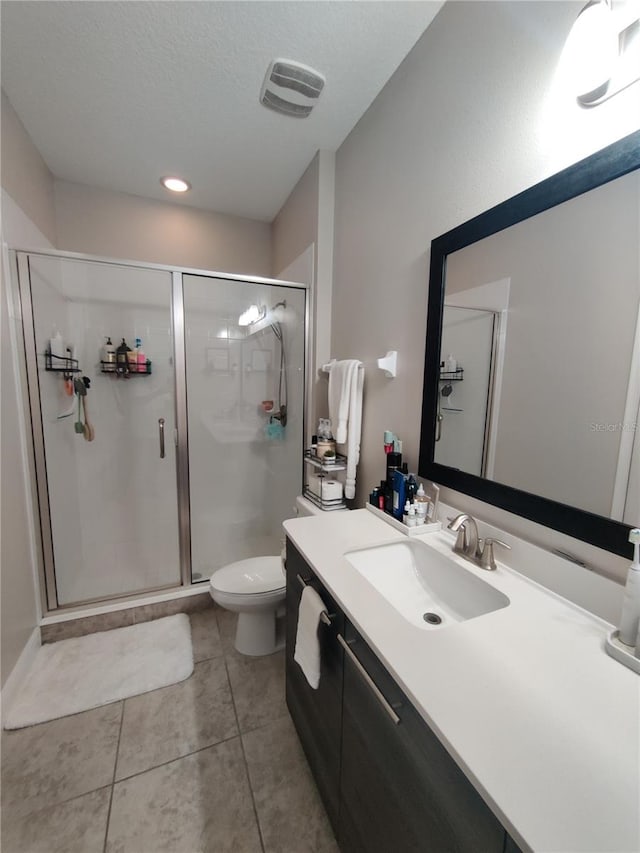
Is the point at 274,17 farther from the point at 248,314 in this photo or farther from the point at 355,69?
the point at 248,314

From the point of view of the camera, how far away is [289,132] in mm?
1809

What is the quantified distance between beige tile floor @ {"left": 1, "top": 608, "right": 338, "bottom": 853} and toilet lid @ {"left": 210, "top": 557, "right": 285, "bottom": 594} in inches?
16.3

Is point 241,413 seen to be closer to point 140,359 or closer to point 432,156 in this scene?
point 140,359

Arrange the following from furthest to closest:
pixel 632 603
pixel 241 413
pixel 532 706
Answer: pixel 241 413
pixel 632 603
pixel 532 706

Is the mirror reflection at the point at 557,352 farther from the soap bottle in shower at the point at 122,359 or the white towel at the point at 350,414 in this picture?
the soap bottle in shower at the point at 122,359

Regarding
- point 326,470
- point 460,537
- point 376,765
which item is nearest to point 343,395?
point 326,470

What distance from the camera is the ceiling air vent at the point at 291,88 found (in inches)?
56.9

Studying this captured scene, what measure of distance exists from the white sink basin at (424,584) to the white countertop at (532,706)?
0.26ft

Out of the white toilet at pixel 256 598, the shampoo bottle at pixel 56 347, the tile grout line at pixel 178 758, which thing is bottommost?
the tile grout line at pixel 178 758

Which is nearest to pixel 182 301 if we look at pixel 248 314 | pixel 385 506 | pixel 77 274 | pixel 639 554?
pixel 248 314

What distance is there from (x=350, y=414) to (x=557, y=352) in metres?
0.96

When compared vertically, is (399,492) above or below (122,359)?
below

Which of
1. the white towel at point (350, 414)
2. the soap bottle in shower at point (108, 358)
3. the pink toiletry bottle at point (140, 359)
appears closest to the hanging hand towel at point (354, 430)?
Answer: the white towel at point (350, 414)

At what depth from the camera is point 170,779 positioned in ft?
4.00
